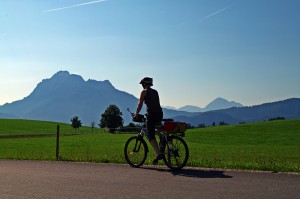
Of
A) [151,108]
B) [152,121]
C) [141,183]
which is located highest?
[151,108]

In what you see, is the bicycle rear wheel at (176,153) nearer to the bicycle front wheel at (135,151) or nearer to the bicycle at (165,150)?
the bicycle at (165,150)

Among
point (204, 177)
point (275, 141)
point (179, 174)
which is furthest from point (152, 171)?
point (275, 141)

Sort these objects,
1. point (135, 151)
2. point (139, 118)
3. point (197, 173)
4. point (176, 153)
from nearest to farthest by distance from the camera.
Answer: point (197, 173) < point (176, 153) < point (139, 118) < point (135, 151)

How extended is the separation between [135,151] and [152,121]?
52.5 inches

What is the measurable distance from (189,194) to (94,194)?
179 centimetres

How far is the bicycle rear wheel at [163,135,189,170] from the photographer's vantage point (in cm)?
1117

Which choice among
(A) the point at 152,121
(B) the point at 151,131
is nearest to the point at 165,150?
(B) the point at 151,131

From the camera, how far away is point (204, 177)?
9.73 meters

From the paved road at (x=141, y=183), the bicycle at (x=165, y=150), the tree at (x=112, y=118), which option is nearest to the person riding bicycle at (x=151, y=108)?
the bicycle at (x=165, y=150)

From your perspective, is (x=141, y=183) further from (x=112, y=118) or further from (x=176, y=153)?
(x=112, y=118)

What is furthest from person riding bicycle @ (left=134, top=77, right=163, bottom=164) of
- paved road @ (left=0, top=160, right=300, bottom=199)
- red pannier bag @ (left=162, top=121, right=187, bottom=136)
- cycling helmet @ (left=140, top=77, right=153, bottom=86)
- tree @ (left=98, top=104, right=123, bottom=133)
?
tree @ (left=98, top=104, right=123, bottom=133)

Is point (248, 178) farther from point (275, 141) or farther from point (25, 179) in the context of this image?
point (275, 141)

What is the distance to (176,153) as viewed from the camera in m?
11.3

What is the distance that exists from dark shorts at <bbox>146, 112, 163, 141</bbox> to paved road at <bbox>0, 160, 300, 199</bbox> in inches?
37.5
